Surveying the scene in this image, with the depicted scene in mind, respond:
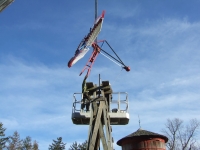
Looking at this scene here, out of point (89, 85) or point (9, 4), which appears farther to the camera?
point (89, 85)

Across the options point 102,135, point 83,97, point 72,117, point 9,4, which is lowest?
point 102,135

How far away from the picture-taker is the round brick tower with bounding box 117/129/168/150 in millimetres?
18250

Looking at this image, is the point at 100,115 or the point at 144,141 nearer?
the point at 100,115

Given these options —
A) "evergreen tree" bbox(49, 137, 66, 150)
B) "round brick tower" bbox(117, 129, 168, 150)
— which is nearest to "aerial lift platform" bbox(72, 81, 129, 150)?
"round brick tower" bbox(117, 129, 168, 150)

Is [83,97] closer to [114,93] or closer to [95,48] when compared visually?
[114,93]

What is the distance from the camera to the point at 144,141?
18.3 meters

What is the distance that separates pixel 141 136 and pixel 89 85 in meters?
8.14

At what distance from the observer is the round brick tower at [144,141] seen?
18250 mm

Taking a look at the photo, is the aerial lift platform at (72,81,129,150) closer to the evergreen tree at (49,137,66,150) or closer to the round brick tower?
the round brick tower

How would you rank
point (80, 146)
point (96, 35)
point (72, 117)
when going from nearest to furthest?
point (72, 117) → point (96, 35) → point (80, 146)

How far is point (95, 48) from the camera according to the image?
14156 mm

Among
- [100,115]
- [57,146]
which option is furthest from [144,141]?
[57,146]

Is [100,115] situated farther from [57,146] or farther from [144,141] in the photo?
[57,146]

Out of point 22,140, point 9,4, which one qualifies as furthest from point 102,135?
point 22,140
